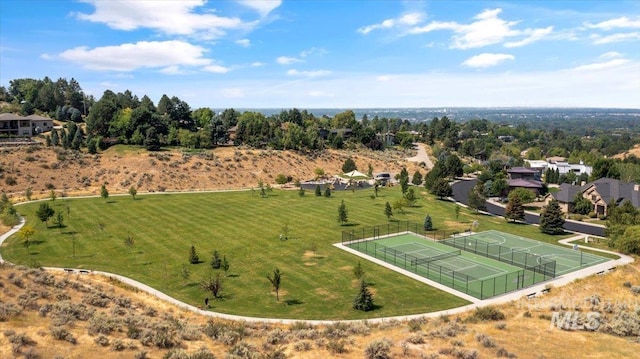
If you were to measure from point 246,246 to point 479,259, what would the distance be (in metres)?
24.0

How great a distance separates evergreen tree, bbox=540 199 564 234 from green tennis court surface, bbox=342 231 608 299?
13.5ft

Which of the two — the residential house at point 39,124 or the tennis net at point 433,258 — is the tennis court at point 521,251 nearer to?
the tennis net at point 433,258

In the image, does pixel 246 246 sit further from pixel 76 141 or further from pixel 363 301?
pixel 76 141

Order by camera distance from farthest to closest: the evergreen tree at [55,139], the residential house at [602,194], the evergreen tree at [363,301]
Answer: the evergreen tree at [55,139] < the residential house at [602,194] < the evergreen tree at [363,301]

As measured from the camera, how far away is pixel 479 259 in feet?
148

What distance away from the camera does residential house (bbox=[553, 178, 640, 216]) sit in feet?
213

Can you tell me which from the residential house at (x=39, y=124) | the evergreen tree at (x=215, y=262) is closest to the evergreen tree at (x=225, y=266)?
the evergreen tree at (x=215, y=262)

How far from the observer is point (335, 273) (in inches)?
1580

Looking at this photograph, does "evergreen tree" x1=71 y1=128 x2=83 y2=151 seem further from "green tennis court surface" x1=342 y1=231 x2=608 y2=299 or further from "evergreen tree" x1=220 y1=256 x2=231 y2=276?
"green tennis court surface" x1=342 y1=231 x2=608 y2=299

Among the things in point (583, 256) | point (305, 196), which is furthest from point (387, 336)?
point (305, 196)

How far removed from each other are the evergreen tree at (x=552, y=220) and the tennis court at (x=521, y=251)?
156 inches

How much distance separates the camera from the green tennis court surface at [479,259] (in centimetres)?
3862

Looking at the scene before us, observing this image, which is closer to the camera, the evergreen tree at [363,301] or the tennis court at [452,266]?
the evergreen tree at [363,301]

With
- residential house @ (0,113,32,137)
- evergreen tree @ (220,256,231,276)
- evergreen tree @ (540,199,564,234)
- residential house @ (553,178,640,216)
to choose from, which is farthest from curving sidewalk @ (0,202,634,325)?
residential house @ (0,113,32,137)
